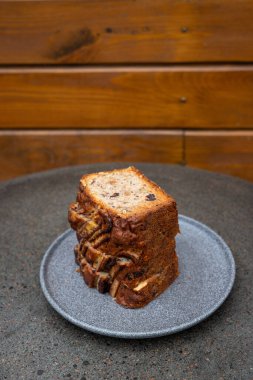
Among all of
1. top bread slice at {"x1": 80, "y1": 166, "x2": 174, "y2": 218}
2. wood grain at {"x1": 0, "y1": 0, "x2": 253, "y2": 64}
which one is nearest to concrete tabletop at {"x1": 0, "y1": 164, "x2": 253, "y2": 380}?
top bread slice at {"x1": 80, "y1": 166, "x2": 174, "y2": 218}

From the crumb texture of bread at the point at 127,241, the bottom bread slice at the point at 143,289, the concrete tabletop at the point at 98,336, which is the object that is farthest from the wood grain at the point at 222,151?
the bottom bread slice at the point at 143,289

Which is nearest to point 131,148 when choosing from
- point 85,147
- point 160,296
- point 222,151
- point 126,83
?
point 85,147

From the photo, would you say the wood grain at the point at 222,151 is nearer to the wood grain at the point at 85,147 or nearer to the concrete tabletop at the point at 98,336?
the wood grain at the point at 85,147

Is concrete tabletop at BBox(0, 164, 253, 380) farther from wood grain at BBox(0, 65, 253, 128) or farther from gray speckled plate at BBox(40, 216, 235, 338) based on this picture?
wood grain at BBox(0, 65, 253, 128)

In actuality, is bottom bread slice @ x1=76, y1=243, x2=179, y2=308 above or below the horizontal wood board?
above

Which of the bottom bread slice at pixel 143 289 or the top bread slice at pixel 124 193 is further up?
the top bread slice at pixel 124 193

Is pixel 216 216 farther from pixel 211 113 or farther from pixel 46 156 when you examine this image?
pixel 46 156
